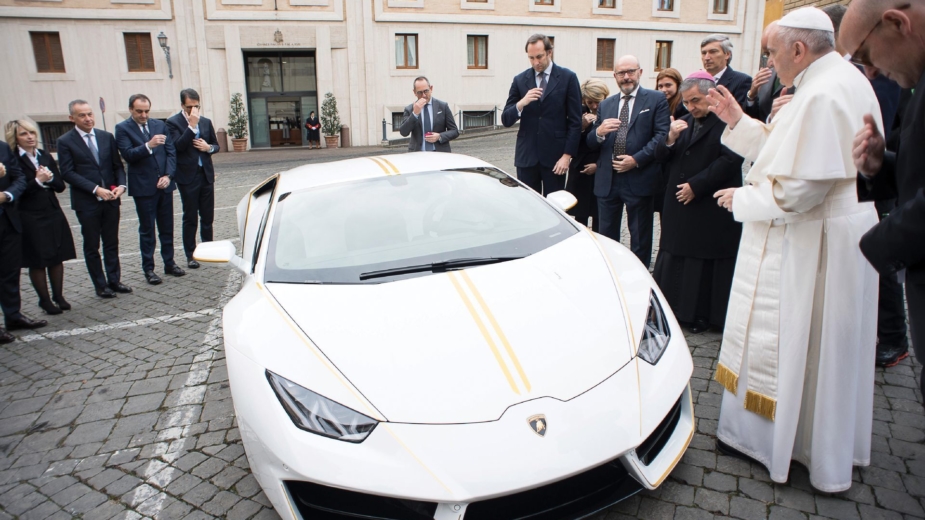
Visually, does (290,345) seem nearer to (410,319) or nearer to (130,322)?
(410,319)

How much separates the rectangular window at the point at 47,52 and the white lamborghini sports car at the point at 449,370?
27674 millimetres

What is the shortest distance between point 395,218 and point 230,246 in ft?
3.71

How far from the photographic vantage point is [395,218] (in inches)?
124

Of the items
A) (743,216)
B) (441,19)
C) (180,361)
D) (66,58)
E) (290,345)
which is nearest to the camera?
(290,345)

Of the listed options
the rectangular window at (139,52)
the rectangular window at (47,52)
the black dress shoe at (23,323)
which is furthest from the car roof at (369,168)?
the rectangular window at (47,52)

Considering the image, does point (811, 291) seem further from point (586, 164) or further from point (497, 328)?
point (586, 164)

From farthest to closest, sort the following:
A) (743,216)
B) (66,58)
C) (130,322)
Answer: (66,58) → (130,322) → (743,216)

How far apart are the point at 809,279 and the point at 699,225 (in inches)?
70.2

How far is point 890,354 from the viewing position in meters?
3.59

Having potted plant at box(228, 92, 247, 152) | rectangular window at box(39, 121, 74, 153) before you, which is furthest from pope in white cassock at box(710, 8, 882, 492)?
rectangular window at box(39, 121, 74, 153)

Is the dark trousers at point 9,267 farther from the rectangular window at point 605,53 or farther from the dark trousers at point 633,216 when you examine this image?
the rectangular window at point 605,53

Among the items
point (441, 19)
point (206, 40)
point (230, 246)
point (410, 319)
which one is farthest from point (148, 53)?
point (410, 319)

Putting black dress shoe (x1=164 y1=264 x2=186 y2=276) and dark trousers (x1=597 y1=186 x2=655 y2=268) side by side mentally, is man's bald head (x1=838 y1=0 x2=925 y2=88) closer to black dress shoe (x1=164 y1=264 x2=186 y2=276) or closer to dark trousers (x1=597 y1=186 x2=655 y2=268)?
dark trousers (x1=597 y1=186 x2=655 y2=268)

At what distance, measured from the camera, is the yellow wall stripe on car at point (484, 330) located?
2111 mm
